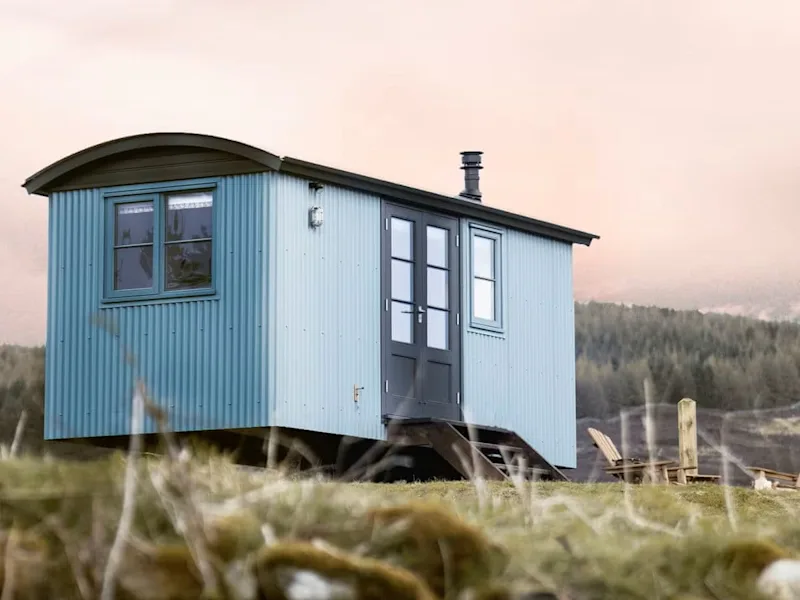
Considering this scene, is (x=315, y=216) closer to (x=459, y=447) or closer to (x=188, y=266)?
(x=188, y=266)

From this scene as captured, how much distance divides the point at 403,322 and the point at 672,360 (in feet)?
80.8

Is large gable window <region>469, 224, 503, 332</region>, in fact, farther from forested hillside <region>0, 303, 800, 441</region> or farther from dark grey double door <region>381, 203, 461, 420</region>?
forested hillside <region>0, 303, 800, 441</region>

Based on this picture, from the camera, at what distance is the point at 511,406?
15.9 m

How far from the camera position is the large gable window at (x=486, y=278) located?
616 inches

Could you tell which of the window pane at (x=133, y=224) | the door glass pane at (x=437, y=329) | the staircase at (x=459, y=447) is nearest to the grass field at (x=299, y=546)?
the staircase at (x=459, y=447)

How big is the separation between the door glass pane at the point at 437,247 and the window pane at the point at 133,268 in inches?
112

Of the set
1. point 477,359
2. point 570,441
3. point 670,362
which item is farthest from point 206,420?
point 670,362

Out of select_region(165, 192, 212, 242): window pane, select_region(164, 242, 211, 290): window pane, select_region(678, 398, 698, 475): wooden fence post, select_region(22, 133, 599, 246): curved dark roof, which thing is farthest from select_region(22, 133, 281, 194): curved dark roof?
select_region(678, 398, 698, 475): wooden fence post

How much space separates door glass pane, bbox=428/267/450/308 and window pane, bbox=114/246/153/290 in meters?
2.82

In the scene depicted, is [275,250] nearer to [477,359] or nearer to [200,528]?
[477,359]

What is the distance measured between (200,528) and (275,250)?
34.9 feet

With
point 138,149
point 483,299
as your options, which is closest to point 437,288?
point 483,299

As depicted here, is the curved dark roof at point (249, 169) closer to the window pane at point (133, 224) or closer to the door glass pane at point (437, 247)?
the door glass pane at point (437, 247)

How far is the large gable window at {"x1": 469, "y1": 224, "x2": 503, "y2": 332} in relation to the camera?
51.3 feet
